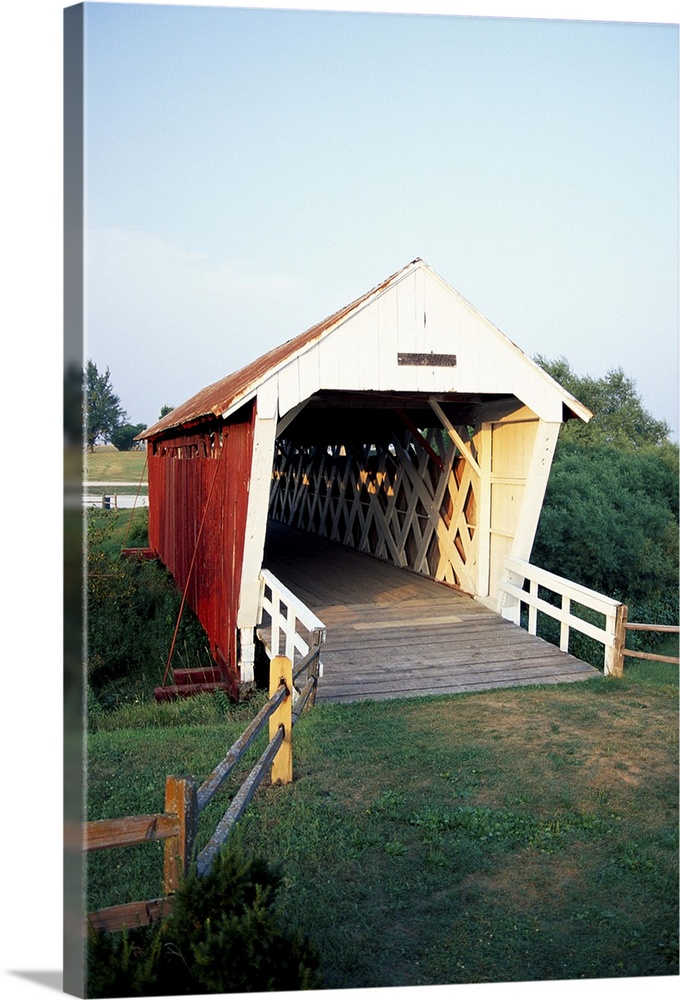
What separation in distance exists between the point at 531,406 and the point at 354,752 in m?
3.89

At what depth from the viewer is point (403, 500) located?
11.9 metres

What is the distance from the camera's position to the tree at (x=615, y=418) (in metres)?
18.1

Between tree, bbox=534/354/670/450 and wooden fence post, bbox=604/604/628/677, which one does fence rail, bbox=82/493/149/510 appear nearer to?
tree, bbox=534/354/670/450

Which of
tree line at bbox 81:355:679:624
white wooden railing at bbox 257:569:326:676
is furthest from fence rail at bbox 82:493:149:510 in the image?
white wooden railing at bbox 257:569:326:676

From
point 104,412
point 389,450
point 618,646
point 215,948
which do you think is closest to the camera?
point 215,948

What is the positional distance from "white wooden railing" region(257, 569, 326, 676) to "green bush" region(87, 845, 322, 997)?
3.31 m

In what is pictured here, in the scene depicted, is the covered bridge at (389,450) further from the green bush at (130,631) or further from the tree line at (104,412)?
the tree line at (104,412)

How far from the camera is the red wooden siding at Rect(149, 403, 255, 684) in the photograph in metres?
8.01

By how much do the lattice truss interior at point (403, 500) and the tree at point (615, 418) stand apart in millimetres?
6470

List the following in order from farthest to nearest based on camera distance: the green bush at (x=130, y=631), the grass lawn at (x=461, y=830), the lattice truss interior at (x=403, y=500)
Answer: the green bush at (x=130, y=631) < the lattice truss interior at (x=403, y=500) < the grass lawn at (x=461, y=830)

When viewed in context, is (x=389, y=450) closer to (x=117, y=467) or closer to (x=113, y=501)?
(x=113, y=501)

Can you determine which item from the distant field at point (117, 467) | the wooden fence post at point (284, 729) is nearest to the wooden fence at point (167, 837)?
the wooden fence post at point (284, 729)

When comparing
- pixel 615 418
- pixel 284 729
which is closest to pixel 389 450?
pixel 284 729

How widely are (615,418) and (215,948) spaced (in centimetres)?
1855
